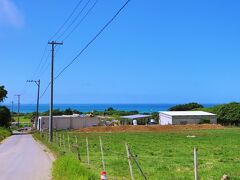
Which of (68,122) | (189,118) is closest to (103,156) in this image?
(189,118)

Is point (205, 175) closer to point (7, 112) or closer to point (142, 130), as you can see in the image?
point (142, 130)

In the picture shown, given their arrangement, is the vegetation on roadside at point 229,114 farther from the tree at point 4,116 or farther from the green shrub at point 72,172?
the green shrub at point 72,172

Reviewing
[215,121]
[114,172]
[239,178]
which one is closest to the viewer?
[239,178]

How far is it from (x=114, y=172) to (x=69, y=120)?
7236 cm

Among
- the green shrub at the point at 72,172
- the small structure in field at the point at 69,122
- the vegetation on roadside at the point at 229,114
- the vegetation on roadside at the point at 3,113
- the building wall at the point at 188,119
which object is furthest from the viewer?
the vegetation on roadside at the point at 3,113

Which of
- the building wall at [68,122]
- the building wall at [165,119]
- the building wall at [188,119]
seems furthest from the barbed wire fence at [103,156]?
the building wall at [68,122]

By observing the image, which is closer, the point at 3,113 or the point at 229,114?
the point at 229,114

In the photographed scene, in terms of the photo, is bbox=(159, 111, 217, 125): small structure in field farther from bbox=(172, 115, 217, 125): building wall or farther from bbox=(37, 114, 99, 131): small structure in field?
bbox=(37, 114, 99, 131): small structure in field

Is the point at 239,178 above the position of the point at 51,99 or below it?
below

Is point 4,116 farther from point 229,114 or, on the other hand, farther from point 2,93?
point 229,114

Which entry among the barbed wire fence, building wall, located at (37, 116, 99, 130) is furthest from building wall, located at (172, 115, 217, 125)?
the barbed wire fence

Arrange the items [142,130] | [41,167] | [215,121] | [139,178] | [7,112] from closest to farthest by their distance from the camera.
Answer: [139,178] < [41,167] < [142,130] < [215,121] < [7,112]

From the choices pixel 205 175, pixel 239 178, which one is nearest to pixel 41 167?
pixel 205 175

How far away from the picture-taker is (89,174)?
47.1 ft
